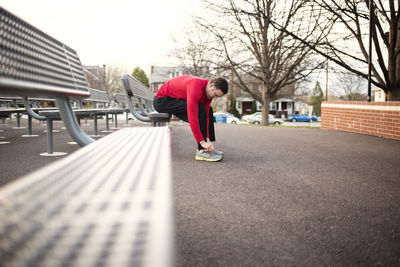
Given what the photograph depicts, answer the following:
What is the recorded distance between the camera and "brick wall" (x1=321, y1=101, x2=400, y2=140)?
7344 mm

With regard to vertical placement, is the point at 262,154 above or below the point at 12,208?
below

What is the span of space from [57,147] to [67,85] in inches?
157

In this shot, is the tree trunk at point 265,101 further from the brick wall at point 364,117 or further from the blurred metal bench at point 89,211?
the blurred metal bench at point 89,211

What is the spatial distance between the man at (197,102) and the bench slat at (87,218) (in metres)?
2.99

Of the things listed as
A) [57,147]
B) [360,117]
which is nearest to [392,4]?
[360,117]

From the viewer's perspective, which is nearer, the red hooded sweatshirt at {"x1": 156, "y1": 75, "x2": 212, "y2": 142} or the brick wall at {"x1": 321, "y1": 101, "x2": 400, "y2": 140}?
the red hooded sweatshirt at {"x1": 156, "y1": 75, "x2": 212, "y2": 142}

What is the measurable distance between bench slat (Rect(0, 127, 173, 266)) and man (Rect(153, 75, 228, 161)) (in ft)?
9.81

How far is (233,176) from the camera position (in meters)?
3.43

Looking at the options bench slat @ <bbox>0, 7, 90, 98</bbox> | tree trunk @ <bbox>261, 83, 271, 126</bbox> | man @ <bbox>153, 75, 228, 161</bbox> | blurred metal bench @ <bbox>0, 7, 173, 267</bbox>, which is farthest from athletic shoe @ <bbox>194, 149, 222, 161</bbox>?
tree trunk @ <bbox>261, 83, 271, 126</bbox>

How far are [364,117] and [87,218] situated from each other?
9259 millimetres

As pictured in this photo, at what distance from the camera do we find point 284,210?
2342mm

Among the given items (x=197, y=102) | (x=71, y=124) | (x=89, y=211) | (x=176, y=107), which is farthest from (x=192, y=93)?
(x=89, y=211)

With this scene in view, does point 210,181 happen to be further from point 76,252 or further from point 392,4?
point 392,4

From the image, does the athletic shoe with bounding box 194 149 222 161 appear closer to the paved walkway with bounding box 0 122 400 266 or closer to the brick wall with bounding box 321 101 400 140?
the paved walkway with bounding box 0 122 400 266
